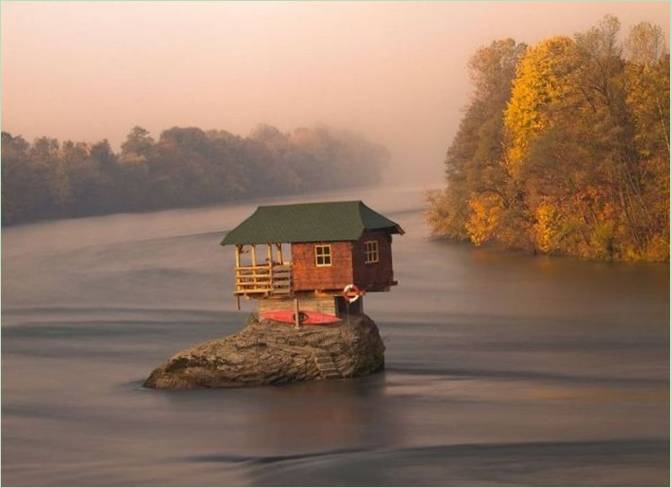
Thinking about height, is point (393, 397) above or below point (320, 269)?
below

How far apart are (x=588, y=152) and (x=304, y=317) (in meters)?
44.0

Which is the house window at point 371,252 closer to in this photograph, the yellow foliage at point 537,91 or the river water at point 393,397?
the river water at point 393,397

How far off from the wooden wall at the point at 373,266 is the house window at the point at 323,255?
2.72 feet

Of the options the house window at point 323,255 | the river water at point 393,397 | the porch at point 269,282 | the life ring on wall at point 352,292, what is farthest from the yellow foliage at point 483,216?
the life ring on wall at point 352,292

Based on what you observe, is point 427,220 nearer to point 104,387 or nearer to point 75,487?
point 104,387

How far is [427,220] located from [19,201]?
73.6 m

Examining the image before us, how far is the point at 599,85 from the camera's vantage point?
86.9 m

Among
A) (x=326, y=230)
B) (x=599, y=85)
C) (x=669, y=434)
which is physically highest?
(x=599, y=85)

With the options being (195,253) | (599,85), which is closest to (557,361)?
(599,85)

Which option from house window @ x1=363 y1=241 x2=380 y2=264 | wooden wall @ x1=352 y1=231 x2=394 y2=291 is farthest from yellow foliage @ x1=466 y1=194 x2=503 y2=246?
house window @ x1=363 y1=241 x2=380 y2=264

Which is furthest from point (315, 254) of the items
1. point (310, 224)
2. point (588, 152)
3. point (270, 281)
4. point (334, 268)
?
point (588, 152)

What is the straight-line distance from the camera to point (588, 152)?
86.7 meters

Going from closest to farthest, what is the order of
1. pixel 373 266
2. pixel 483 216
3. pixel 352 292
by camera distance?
pixel 352 292, pixel 373 266, pixel 483 216

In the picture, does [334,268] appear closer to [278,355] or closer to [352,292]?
[352,292]
